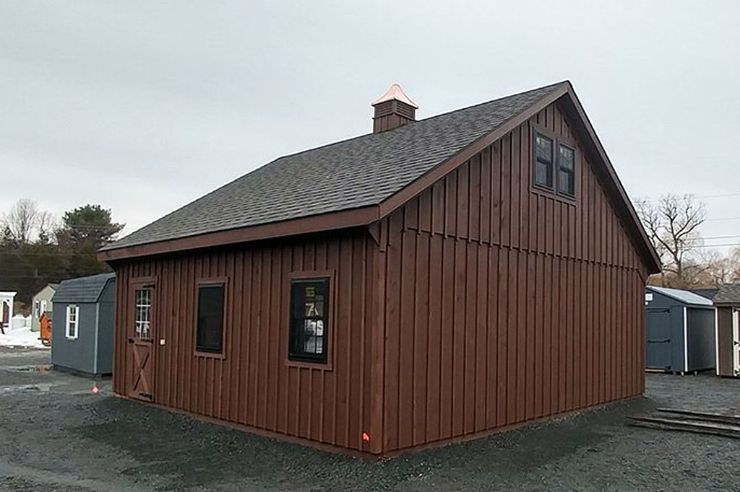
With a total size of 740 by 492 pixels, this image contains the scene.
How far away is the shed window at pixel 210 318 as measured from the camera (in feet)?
30.7

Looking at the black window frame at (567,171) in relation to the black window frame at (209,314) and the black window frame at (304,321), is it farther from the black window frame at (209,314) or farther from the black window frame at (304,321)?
the black window frame at (209,314)

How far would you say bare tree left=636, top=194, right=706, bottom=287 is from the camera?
41.9 metres

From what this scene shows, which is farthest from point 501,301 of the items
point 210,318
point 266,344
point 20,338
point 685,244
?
point 685,244

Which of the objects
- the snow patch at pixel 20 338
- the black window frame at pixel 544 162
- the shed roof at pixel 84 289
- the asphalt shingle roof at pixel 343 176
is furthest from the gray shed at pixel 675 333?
the snow patch at pixel 20 338

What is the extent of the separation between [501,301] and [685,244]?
126ft

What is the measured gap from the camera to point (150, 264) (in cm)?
1114

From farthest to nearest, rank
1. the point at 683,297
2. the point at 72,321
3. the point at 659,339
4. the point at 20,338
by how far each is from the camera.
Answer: the point at 20,338 < the point at 683,297 < the point at 659,339 < the point at 72,321

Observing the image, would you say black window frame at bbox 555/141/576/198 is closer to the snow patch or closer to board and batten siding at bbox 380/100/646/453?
board and batten siding at bbox 380/100/646/453

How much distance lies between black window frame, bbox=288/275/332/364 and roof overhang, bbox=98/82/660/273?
0.60m

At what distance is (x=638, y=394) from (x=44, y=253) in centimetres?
4190

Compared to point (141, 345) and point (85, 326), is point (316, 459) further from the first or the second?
point (85, 326)

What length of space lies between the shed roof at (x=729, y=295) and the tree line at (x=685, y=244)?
24.3m

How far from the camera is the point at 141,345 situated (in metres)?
11.2

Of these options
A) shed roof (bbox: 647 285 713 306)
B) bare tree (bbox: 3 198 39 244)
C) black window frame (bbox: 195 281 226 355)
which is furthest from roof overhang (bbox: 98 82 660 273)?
bare tree (bbox: 3 198 39 244)
